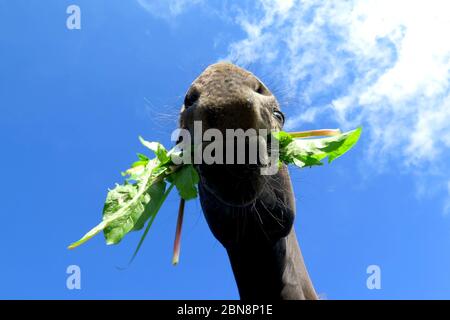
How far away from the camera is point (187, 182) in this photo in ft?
7.84

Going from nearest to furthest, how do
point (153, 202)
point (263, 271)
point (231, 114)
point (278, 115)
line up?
point (231, 114) → point (278, 115) → point (153, 202) → point (263, 271)

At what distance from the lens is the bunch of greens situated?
240 cm

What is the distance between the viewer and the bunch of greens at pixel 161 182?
2400mm

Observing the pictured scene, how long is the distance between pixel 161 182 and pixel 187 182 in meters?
0.32

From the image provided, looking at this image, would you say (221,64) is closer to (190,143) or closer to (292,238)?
(190,143)

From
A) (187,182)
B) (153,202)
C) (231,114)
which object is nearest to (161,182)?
(153,202)
